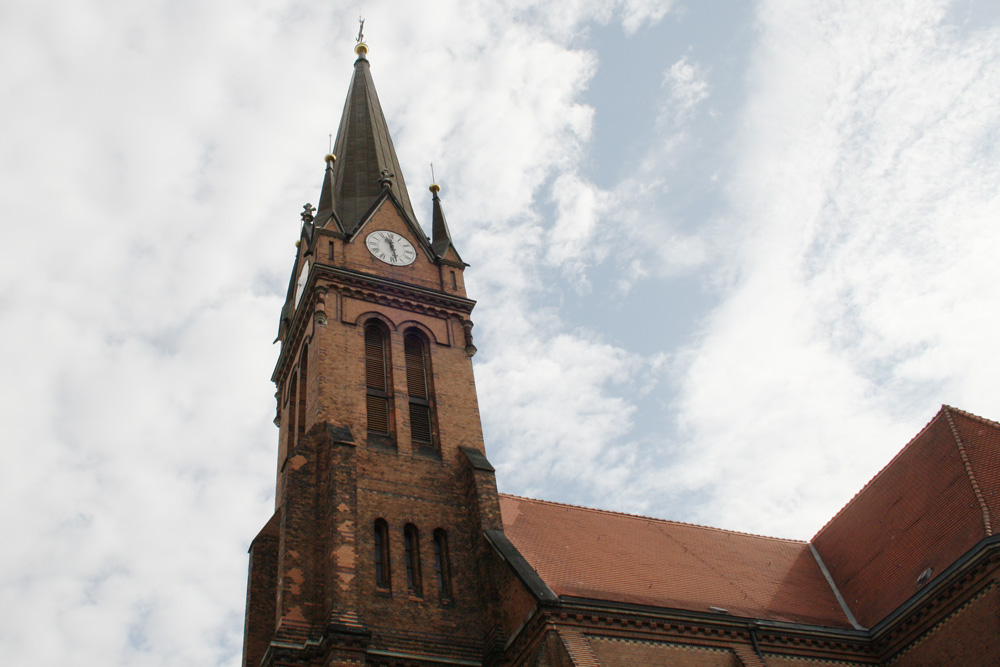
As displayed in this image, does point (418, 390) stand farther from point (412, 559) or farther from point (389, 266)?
point (412, 559)

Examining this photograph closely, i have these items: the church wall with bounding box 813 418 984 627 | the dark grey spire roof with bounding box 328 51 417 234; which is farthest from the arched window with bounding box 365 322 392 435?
the church wall with bounding box 813 418 984 627

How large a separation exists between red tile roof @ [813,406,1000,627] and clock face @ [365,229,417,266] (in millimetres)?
14679

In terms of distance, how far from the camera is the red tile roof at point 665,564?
2159 cm

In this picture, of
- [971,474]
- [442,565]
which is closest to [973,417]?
[971,474]

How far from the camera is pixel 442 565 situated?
21109 millimetres

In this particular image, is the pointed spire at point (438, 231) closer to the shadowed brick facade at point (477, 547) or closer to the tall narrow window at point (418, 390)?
the shadowed brick facade at point (477, 547)

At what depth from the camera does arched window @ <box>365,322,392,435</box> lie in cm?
2331

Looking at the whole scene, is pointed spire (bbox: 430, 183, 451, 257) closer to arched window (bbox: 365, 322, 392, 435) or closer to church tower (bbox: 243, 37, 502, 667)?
church tower (bbox: 243, 37, 502, 667)

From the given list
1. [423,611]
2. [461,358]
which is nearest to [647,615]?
[423,611]

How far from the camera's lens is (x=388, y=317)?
2567 centimetres

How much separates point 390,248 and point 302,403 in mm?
5373

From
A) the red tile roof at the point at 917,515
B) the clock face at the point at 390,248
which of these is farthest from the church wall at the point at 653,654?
the clock face at the point at 390,248

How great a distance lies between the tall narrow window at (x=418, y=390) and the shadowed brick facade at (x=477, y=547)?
58 millimetres

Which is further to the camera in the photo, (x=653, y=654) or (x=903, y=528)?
(x=903, y=528)
